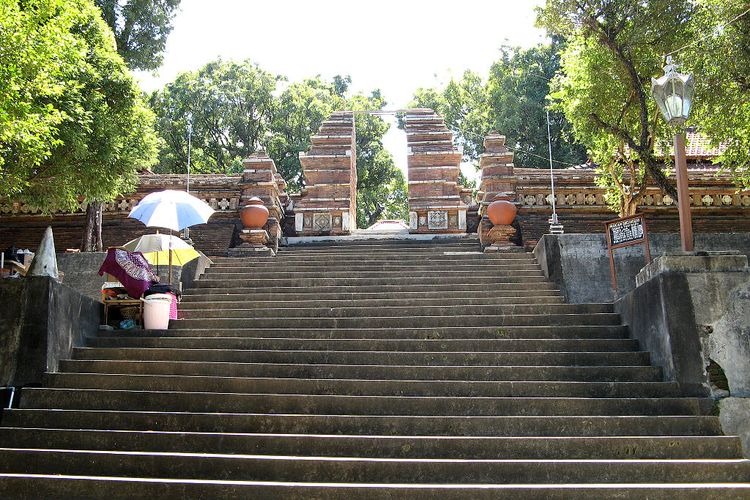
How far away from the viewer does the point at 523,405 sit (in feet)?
22.9

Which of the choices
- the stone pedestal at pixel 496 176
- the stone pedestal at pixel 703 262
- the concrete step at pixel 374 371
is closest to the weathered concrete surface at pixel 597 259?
the stone pedestal at pixel 703 262

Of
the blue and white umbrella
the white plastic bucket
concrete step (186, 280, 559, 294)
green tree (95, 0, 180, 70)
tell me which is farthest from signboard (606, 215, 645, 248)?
green tree (95, 0, 180, 70)

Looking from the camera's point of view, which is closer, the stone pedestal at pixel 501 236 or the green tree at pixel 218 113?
the stone pedestal at pixel 501 236

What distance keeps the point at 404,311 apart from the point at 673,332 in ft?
11.1

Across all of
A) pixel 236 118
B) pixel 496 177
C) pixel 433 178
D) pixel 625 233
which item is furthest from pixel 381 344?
pixel 236 118

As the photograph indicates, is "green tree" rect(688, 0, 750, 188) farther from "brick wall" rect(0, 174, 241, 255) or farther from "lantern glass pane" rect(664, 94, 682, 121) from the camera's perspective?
"brick wall" rect(0, 174, 241, 255)

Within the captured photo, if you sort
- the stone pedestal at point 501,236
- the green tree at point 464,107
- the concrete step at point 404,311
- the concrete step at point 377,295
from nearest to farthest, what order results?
the concrete step at point 404,311 → the concrete step at point 377,295 → the stone pedestal at point 501,236 → the green tree at point 464,107

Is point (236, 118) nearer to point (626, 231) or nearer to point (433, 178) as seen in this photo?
point (433, 178)

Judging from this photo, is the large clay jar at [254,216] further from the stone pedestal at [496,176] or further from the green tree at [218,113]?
the green tree at [218,113]

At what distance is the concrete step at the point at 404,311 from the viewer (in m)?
9.39

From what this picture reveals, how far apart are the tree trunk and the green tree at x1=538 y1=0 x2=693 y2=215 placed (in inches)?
357

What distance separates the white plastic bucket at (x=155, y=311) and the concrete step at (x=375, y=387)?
5.07 feet

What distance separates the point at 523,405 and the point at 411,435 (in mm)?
1162

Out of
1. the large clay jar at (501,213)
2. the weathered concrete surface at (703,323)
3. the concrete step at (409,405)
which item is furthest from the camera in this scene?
the large clay jar at (501,213)
